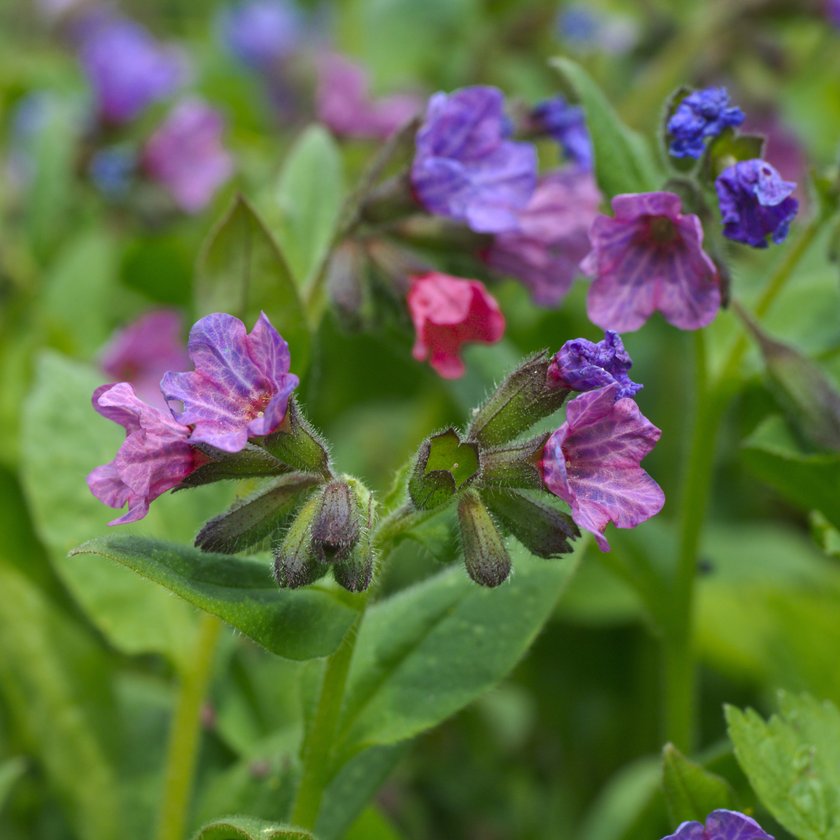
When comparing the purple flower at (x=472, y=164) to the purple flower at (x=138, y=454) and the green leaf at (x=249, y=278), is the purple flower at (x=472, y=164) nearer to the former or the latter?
the green leaf at (x=249, y=278)

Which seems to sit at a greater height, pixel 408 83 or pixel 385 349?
pixel 408 83

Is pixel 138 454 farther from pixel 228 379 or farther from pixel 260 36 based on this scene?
pixel 260 36

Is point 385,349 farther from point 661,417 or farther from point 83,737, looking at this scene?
point 83,737

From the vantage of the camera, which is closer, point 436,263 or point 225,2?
point 436,263

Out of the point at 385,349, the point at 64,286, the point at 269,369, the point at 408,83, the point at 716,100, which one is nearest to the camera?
the point at 269,369

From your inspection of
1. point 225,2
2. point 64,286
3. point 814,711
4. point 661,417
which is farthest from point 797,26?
point 225,2

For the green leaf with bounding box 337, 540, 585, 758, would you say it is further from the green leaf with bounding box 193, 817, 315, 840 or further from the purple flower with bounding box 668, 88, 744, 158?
the purple flower with bounding box 668, 88, 744, 158

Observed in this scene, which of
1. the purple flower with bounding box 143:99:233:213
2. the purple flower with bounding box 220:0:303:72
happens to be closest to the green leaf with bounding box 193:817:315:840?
the purple flower with bounding box 143:99:233:213
